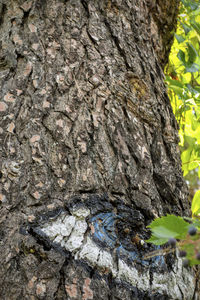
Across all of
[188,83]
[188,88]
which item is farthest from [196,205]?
[188,83]

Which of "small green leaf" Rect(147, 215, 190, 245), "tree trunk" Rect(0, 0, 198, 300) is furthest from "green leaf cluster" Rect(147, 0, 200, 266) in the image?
"small green leaf" Rect(147, 215, 190, 245)

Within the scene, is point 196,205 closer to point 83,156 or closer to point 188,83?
point 83,156

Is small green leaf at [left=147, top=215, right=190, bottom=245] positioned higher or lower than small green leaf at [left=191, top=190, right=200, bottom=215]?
higher

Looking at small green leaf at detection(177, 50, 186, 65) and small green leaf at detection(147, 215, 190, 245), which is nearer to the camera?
small green leaf at detection(147, 215, 190, 245)

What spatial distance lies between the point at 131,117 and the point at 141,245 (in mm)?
431

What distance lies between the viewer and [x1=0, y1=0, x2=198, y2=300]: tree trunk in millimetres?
765

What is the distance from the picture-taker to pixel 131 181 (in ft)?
3.11

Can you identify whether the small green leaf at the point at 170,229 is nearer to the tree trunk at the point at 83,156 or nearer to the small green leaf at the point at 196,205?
the tree trunk at the point at 83,156

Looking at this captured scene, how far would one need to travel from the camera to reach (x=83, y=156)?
0.92 m

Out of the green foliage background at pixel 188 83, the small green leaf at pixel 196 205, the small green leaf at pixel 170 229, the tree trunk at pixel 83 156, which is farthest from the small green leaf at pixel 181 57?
the small green leaf at pixel 170 229

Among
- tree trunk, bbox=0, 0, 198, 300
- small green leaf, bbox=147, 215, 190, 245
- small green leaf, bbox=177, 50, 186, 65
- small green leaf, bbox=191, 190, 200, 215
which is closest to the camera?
small green leaf, bbox=147, 215, 190, 245

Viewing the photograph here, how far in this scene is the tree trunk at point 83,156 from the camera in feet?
2.51

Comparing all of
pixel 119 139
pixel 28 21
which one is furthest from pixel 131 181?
pixel 28 21

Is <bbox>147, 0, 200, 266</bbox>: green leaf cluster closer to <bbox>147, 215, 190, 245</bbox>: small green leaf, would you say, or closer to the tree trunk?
the tree trunk
